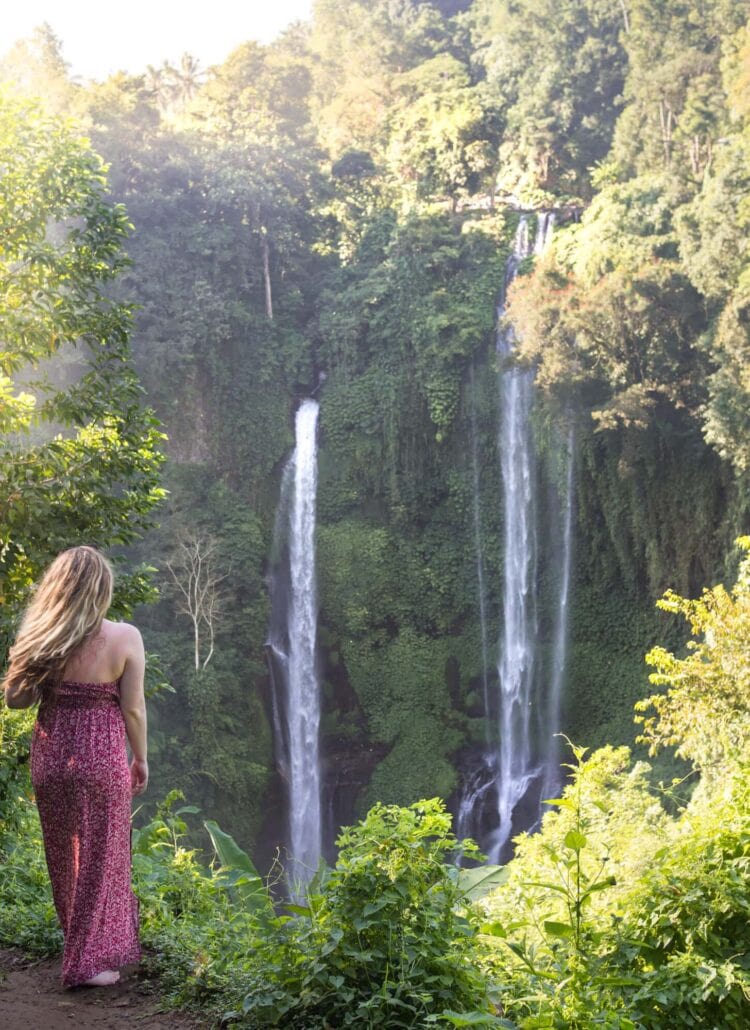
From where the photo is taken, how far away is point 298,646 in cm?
1827

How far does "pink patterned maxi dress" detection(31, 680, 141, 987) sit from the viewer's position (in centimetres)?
304

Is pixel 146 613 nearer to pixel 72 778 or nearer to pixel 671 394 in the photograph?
pixel 671 394

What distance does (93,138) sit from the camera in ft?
68.7

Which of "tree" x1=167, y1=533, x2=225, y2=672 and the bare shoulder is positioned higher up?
the bare shoulder

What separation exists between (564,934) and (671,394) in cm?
1366

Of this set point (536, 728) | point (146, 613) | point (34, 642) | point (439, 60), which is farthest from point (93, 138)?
point (34, 642)

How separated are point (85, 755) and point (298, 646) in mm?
15331

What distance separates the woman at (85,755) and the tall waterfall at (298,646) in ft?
47.7

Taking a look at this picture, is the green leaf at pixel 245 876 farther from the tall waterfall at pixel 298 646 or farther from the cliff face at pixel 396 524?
the tall waterfall at pixel 298 646

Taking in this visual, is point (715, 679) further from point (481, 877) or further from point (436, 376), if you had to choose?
point (436, 376)

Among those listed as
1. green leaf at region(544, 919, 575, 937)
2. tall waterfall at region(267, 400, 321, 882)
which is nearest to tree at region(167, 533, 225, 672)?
tall waterfall at region(267, 400, 321, 882)

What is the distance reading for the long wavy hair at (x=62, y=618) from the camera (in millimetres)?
2939

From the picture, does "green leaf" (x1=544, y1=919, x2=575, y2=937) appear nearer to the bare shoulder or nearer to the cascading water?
the bare shoulder

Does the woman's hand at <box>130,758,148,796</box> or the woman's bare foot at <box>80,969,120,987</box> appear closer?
the woman's bare foot at <box>80,969,120,987</box>
